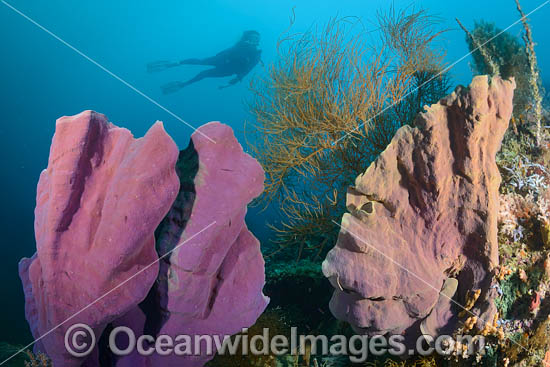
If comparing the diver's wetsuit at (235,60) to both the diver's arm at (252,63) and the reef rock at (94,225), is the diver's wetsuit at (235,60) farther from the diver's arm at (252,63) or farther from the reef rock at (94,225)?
the reef rock at (94,225)

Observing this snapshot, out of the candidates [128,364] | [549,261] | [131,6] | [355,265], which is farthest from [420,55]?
[131,6]

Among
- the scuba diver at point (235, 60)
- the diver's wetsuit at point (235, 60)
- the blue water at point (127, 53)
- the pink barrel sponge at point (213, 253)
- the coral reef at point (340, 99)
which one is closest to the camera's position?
the pink barrel sponge at point (213, 253)

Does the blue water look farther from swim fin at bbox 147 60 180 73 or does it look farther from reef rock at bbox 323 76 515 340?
reef rock at bbox 323 76 515 340

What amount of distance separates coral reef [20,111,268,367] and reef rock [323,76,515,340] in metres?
0.82

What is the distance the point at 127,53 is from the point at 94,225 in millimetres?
85548

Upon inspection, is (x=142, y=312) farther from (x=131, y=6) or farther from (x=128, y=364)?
(x=131, y=6)

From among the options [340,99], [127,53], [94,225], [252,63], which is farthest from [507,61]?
[127,53]

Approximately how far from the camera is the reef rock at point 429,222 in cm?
197

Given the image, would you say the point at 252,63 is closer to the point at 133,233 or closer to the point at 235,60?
the point at 235,60

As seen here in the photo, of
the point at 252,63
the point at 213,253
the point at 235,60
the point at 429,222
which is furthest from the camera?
the point at 252,63

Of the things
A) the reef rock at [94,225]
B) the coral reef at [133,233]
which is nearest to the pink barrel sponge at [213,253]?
the coral reef at [133,233]

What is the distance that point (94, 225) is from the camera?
5.21ft

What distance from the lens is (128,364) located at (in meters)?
1.88

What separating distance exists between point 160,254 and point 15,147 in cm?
3191
